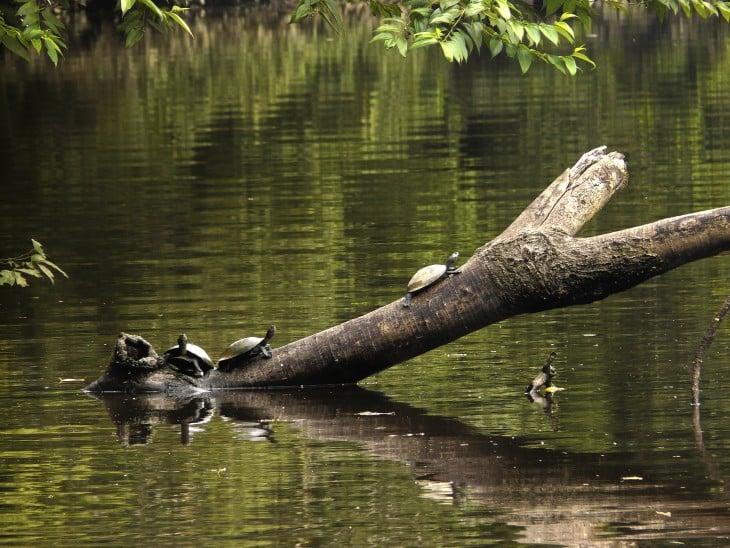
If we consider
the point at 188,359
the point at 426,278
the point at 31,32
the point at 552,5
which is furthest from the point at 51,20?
the point at 188,359

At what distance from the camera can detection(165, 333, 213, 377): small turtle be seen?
12619mm

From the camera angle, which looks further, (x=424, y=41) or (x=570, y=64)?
(x=570, y=64)

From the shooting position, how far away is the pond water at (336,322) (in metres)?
9.26

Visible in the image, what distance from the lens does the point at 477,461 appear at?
1031cm

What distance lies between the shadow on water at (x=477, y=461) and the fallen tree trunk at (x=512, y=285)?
0.57ft

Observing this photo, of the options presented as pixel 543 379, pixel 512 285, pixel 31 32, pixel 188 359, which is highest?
pixel 31 32

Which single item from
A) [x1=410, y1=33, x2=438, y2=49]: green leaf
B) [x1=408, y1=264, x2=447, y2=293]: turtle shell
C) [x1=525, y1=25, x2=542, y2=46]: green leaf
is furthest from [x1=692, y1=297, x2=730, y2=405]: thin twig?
[x1=410, y1=33, x2=438, y2=49]: green leaf

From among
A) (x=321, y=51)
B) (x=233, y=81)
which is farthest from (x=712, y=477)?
(x=321, y=51)

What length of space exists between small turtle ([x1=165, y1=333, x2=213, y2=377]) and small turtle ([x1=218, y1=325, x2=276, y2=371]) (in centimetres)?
13

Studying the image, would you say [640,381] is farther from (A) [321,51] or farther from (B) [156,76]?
(A) [321,51]

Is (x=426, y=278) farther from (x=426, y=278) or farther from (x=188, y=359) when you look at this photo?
(x=188, y=359)

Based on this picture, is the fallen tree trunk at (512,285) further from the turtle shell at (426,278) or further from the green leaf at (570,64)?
the green leaf at (570,64)

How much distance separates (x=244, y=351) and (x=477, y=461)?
9.40 ft

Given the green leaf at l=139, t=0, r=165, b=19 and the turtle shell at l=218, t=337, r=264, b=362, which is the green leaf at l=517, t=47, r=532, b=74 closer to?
the green leaf at l=139, t=0, r=165, b=19
